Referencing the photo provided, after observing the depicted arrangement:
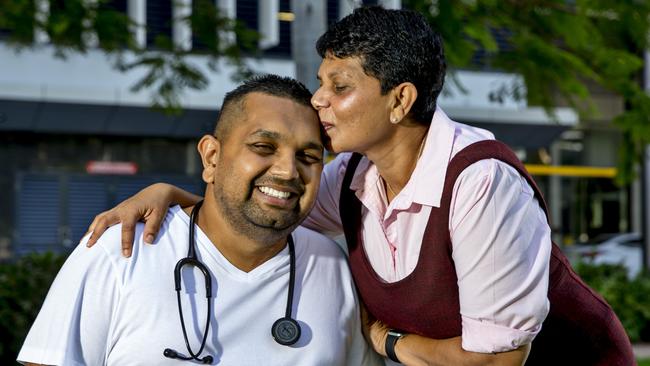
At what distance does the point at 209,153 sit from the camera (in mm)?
3072

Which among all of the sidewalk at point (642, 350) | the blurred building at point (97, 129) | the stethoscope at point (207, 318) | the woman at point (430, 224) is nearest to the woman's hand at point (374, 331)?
the woman at point (430, 224)

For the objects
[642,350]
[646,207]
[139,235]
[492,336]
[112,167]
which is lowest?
[112,167]

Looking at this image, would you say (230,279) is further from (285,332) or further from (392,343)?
(392,343)

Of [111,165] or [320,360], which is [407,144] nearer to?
[320,360]

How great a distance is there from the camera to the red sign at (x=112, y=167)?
20.8 metres

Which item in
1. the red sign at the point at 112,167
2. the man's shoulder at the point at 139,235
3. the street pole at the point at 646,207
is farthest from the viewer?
the red sign at the point at 112,167

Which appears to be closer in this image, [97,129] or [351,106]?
[351,106]

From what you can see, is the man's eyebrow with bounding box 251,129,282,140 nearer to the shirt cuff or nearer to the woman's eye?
the woman's eye

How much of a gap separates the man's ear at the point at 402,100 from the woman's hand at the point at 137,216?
0.75 meters

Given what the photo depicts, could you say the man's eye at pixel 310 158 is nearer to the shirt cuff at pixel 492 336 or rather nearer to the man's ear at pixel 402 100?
the man's ear at pixel 402 100

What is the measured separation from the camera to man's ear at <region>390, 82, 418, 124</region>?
3.00 metres

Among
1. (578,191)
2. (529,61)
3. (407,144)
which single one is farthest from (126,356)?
(578,191)

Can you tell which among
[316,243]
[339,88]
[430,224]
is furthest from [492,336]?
[339,88]

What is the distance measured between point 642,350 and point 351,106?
8661 millimetres
